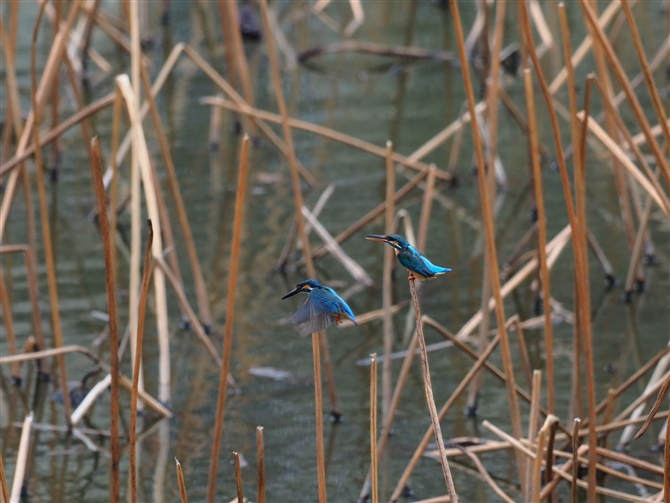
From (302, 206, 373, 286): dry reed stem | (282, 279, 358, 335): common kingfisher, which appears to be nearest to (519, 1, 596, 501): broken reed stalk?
(282, 279, 358, 335): common kingfisher

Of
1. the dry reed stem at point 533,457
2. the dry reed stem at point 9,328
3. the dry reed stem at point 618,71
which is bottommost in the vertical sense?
the dry reed stem at point 533,457

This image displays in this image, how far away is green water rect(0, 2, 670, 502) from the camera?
10.3 feet

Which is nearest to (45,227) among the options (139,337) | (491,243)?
(139,337)

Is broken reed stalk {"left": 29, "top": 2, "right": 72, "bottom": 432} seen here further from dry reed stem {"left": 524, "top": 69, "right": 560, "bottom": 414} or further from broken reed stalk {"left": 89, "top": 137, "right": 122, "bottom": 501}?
dry reed stem {"left": 524, "top": 69, "right": 560, "bottom": 414}

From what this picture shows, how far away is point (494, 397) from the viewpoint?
3.42m

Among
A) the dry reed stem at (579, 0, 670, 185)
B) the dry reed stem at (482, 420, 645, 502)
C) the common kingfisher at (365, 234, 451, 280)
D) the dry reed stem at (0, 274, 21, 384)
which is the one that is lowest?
the dry reed stem at (482, 420, 645, 502)

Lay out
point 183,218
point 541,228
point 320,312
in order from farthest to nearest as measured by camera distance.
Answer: point 183,218
point 541,228
point 320,312

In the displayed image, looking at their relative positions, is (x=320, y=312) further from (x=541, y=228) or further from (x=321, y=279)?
(x=321, y=279)

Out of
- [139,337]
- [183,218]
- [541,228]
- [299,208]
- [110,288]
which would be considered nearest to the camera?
[139,337]

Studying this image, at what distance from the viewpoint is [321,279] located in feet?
15.3

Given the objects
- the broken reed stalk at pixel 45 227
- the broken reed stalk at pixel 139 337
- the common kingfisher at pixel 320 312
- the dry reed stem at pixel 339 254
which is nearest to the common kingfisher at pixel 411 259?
the common kingfisher at pixel 320 312

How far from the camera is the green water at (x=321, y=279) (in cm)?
313

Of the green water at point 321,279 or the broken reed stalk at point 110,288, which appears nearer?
the broken reed stalk at point 110,288

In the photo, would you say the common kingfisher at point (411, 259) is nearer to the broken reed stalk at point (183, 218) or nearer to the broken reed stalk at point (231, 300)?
the broken reed stalk at point (231, 300)
